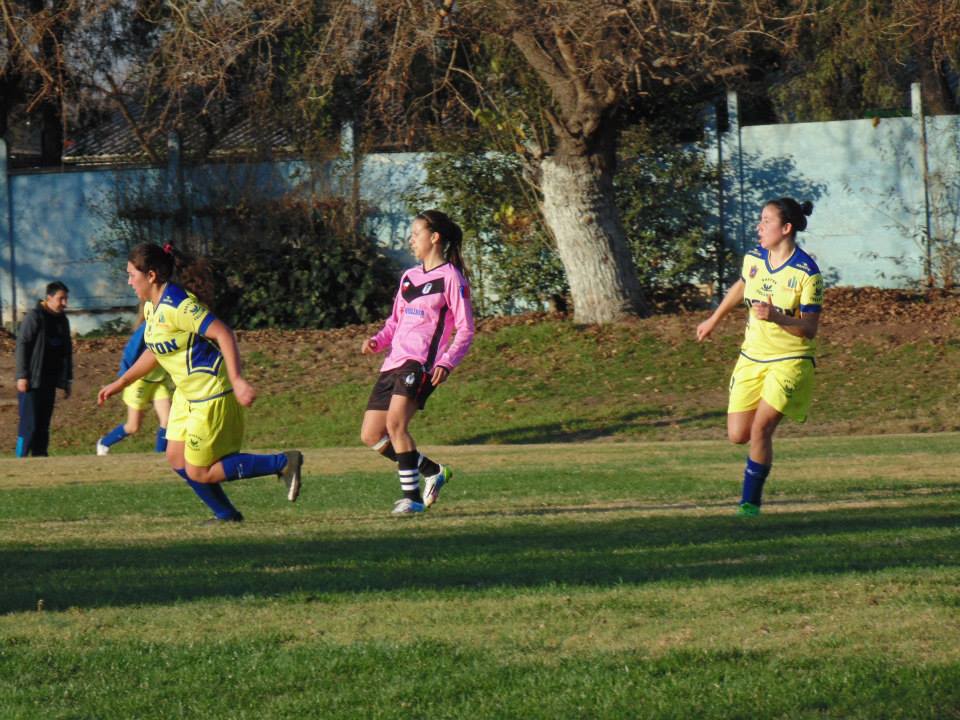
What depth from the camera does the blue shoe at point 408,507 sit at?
9430mm

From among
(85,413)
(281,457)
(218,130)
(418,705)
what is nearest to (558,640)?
(418,705)

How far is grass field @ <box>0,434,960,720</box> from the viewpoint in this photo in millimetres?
4688

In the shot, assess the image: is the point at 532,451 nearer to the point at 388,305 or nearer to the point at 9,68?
the point at 388,305

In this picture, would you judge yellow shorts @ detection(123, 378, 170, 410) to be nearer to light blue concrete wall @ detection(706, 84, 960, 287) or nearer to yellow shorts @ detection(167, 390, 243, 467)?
yellow shorts @ detection(167, 390, 243, 467)

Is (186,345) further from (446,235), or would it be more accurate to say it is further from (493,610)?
(493,610)

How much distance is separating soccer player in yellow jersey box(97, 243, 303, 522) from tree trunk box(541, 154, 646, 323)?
1332 cm

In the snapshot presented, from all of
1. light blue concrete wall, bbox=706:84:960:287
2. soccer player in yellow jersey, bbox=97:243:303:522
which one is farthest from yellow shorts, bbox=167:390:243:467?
light blue concrete wall, bbox=706:84:960:287

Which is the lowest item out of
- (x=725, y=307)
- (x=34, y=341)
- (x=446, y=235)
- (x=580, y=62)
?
(x=34, y=341)

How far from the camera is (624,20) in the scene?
61.7ft

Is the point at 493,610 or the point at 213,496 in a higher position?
the point at 213,496

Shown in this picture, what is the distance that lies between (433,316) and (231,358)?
150 cm

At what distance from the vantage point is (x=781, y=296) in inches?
359

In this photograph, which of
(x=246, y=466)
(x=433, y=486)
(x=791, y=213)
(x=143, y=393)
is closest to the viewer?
(x=246, y=466)

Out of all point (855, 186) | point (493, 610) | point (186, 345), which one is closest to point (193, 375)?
point (186, 345)
